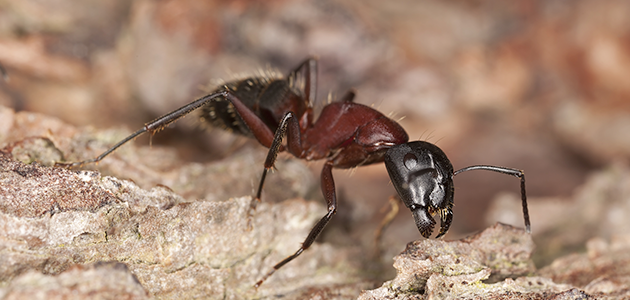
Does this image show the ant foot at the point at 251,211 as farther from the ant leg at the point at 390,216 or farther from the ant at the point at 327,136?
the ant leg at the point at 390,216

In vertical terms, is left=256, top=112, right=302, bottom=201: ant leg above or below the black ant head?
above

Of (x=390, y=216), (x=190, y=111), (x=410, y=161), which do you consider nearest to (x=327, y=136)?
(x=390, y=216)

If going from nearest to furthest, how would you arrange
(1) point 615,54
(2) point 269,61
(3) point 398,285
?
1. (3) point 398,285
2. (2) point 269,61
3. (1) point 615,54

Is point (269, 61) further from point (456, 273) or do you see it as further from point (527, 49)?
point (527, 49)

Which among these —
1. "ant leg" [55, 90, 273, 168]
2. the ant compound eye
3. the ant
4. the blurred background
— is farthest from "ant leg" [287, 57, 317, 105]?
the ant compound eye

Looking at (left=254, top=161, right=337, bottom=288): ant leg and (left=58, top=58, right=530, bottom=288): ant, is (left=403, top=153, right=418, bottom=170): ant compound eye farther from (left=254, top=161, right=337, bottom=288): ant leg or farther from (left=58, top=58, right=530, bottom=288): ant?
(left=254, top=161, right=337, bottom=288): ant leg

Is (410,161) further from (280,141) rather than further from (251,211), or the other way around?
(251,211)

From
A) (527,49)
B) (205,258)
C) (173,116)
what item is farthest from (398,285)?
(527,49)

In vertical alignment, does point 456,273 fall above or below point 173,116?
below
